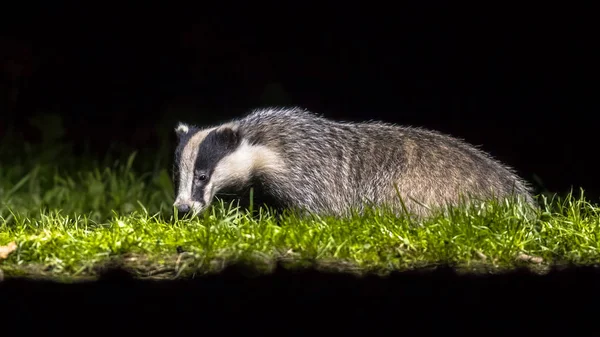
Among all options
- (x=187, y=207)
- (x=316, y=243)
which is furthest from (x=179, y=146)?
(x=316, y=243)

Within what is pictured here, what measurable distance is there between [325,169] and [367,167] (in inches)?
11.8

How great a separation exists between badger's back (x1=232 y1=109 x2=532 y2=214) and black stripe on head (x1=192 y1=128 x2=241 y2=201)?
219 mm

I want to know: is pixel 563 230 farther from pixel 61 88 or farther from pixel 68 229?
pixel 61 88

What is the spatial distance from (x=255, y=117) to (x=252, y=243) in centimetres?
237

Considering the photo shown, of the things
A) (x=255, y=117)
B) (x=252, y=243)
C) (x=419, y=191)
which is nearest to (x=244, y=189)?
(x=255, y=117)

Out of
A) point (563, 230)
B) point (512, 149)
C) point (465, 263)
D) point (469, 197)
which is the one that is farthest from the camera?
point (512, 149)

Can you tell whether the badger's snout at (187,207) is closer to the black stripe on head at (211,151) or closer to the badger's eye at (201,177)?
the black stripe on head at (211,151)

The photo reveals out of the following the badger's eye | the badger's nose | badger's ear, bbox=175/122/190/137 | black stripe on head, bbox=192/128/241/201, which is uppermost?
badger's ear, bbox=175/122/190/137

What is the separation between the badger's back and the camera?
6961mm

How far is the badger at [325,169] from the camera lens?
22.6ft

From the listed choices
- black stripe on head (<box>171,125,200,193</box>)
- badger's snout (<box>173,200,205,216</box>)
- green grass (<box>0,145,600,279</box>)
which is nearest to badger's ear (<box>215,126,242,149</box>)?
black stripe on head (<box>171,125,200,193</box>)

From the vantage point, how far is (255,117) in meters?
7.52

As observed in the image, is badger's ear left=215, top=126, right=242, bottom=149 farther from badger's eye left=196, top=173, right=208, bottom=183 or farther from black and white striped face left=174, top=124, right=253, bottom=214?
badger's eye left=196, top=173, right=208, bottom=183

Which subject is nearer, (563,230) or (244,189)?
(563,230)
